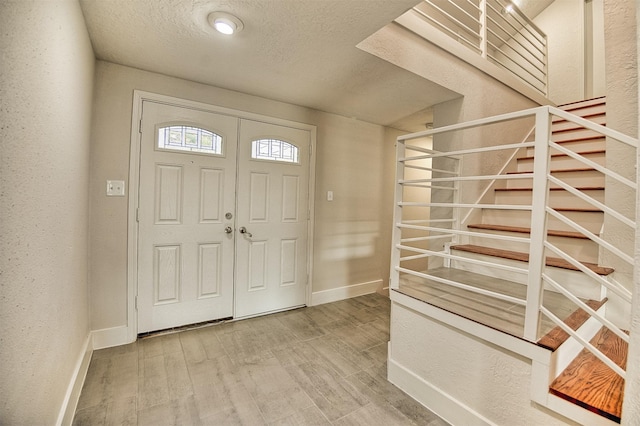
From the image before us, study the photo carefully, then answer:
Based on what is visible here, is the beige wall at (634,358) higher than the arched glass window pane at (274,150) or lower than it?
lower

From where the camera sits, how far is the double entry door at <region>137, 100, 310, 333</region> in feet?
7.49

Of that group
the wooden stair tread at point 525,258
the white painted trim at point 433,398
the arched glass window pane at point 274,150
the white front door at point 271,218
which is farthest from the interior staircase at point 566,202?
the arched glass window pane at point 274,150

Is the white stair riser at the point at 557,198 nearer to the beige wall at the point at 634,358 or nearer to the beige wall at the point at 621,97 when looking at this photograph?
the beige wall at the point at 621,97

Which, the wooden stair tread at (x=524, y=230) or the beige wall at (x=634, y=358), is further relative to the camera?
the wooden stair tread at (x=524, y=230)

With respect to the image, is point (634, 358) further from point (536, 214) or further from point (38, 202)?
point (38, 202)

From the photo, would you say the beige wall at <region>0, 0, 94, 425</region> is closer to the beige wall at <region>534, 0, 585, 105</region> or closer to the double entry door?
the double entry door

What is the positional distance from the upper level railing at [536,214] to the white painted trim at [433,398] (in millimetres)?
514

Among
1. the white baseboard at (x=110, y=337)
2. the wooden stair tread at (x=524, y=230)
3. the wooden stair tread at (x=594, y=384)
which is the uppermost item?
the wooden stair tread at (x=524, y=230)

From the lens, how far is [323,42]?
70.2 inches

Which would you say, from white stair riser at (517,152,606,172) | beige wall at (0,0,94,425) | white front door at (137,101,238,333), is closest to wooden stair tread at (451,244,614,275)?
white stair riser at (517,152,606,172)

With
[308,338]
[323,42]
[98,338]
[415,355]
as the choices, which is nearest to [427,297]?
[415,355]

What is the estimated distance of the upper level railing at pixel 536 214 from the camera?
1.12 meters

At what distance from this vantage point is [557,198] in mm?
2328

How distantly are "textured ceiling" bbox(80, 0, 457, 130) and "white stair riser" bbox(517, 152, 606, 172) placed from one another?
4.00 feet
